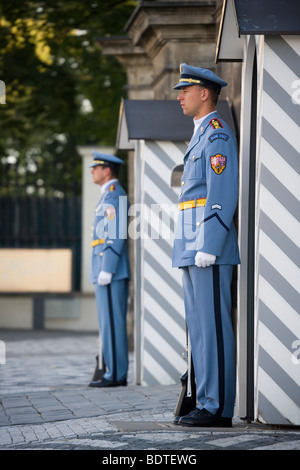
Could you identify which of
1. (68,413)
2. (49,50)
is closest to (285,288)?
(68,413)

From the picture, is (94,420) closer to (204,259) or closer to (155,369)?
(204,259)

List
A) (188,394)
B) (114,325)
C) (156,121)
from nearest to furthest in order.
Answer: (188,394) < (156,121) < (114,325)

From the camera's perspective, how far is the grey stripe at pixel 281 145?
5605 mm

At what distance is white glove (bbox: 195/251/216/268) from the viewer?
5.69 m

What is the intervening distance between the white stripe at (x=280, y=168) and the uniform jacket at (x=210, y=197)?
0.80 feet

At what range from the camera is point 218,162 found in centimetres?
578

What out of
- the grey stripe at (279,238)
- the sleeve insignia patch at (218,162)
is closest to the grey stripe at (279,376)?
the grey stripe at (279,238)

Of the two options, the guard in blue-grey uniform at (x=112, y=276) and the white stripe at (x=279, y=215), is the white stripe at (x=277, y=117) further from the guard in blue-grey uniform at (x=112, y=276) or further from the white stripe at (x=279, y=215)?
the guard in blue-grey uniform at (x=112, y=276)

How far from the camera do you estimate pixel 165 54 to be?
10.7 m

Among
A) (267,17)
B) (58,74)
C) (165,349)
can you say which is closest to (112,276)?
(165,349)

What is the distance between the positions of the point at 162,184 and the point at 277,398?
377cm

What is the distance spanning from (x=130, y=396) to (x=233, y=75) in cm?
248

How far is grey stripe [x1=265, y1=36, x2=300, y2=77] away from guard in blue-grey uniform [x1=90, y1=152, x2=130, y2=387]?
137 inches

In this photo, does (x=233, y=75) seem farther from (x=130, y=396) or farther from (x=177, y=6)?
(x=177, y=6)
